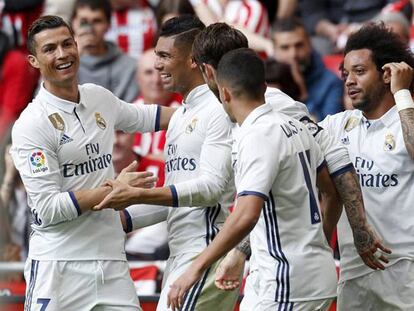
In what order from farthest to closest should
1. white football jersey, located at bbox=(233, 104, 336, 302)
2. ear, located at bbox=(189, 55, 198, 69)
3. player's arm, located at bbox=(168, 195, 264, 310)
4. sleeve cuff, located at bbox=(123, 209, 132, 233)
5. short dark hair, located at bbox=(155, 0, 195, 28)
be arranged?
short dark hair, located at bbox=(155, 0, 195, 28) → sleeve cuff, located at bbox=(123, 209, 132, 233) → ear, located at bbox=(189, 55, 198, 69) → white football jersey, located at bbox=(233, 104, 336, 302) → player's arm, located at bbox=(168, 195, 264, 310)

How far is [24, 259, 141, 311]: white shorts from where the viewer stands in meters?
7.74

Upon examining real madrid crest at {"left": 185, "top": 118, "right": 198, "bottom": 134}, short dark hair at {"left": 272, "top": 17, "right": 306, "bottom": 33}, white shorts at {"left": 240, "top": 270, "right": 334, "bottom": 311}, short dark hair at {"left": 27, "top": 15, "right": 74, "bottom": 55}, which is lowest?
white shorts at {"left": 240, "top": 270, "right": 334, "bottom": 311}

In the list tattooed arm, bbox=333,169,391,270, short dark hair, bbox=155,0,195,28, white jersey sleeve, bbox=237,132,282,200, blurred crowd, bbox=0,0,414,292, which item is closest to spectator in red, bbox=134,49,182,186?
blurred crowd, bbox=0,0,414,292

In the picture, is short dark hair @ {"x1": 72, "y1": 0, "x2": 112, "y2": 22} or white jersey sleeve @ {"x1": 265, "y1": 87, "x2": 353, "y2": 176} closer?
white jersey sleeve @ {"x1": 265, "y1": 87, "x2": 353, "y2": 176}

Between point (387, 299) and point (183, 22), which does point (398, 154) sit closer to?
point (387, 299)

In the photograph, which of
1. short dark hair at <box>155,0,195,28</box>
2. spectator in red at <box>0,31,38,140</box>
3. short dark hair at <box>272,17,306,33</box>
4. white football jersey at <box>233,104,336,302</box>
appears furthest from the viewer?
short dark hair at <box>155,0,195,28</box>

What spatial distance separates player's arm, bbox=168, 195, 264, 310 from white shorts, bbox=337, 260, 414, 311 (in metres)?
1.45

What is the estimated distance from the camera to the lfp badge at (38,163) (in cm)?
761

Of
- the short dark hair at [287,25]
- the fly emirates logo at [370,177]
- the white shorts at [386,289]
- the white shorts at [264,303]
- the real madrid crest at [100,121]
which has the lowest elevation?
the white shorts at [386,289]

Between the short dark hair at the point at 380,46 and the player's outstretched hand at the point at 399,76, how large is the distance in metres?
0.12

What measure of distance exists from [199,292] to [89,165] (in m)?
0.98

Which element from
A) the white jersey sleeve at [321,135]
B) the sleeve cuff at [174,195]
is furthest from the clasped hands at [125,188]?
the white jersey sleeve at [321,135]

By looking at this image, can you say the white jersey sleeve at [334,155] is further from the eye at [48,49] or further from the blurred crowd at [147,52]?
the blurred crowd at [147,52]

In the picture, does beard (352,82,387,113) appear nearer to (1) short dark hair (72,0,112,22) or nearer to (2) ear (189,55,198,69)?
(2) ear (189,55,198,69)
